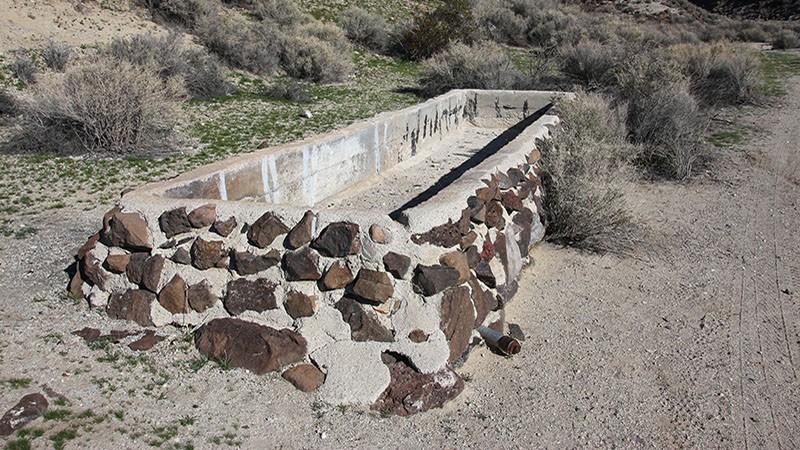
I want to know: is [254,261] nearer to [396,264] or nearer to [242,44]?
[396,264]

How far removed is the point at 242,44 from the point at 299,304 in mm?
12899

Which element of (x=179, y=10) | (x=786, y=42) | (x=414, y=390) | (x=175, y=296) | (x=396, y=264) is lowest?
(x=786, y=42)

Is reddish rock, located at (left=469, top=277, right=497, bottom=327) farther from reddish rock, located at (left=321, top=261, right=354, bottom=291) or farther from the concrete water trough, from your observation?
reddish rock, located at (left=321, top=261, right=354, bottom=291)

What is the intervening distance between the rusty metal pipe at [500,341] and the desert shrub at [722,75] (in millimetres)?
10746

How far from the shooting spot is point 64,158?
8828 mm

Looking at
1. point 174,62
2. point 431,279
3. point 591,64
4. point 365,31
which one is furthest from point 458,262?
point 365,31

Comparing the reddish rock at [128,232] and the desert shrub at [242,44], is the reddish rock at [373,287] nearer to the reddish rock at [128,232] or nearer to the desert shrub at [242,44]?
the reddish rock at [128,232]

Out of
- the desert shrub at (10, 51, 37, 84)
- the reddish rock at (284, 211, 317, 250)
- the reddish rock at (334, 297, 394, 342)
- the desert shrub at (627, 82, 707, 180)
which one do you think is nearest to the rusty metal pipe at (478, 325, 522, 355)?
the reddish rock at (334, 297, 394, 342)

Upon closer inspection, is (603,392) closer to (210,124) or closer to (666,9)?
(210,124)

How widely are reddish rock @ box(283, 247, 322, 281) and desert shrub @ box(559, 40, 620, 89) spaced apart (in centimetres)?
1275

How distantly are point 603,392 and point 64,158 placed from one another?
25.2 ft

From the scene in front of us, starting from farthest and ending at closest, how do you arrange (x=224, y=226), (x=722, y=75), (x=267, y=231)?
(x=722, y=75) → (x=224, y=226) → (x=267, y=231)

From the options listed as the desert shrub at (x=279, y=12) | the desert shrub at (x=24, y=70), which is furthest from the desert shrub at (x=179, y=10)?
the desert shrub at (x=24, y=70)

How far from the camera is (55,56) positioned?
12.4m
